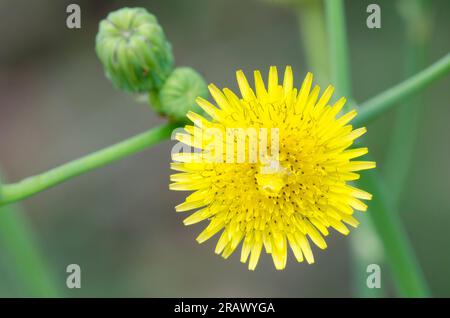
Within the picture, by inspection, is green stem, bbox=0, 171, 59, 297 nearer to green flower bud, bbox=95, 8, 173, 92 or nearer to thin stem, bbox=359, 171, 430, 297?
green flower bud, bbox=95, 8, 173, 92

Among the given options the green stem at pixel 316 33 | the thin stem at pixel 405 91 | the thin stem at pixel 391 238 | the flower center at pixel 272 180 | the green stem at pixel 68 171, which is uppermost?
the green stem at pixel 316 33

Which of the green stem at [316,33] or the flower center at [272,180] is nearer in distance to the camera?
the flower center at [272,180]

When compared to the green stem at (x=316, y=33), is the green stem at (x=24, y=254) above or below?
below

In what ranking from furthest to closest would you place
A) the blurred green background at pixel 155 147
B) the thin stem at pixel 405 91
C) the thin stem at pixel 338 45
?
the blurred green background at pixel 155 147, the thin stem at pixel 338 45, the thin stem at pixel 405 91

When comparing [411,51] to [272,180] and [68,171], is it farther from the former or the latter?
[68,171]

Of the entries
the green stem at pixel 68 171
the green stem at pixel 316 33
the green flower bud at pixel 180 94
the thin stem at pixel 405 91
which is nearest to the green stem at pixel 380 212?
the thin stem at pixel 405 91

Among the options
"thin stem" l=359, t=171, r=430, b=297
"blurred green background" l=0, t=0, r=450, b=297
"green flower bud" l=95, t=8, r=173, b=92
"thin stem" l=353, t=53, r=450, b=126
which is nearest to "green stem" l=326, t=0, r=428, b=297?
"thin stem" l=359, t=171, r=430, b=297

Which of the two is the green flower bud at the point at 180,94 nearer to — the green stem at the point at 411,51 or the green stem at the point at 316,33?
the green stem at the point at 316,33
